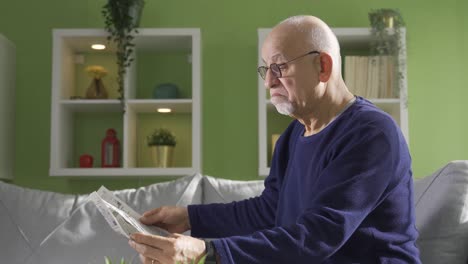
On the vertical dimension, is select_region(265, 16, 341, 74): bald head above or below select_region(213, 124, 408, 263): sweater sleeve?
above

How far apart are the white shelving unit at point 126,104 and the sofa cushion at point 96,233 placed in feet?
2.74

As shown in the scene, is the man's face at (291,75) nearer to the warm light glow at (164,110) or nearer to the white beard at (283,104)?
the white beard at (283,104)

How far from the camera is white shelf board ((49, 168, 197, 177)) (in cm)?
365

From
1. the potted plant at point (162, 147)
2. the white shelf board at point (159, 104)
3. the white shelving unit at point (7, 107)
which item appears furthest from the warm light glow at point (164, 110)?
the white shelving unit at point (7, 107)

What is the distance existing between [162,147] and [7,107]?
86cm

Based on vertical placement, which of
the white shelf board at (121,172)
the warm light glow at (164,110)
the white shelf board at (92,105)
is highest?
the white shelf board at (92,105)

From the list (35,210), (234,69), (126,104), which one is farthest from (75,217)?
(234,69)

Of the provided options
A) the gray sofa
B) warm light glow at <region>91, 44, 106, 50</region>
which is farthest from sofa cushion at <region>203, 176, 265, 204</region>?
warm light glow at <region>91, 44, 106, 50</region>

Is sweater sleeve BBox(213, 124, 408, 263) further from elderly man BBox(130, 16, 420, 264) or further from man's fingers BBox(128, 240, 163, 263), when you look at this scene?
man's fingers BBox(128, 240, 163, 263)

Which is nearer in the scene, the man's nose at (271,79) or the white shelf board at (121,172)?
the man's nose at (271,79)

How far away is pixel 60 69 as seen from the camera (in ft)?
12.3

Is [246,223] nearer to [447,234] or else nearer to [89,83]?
[447,234]

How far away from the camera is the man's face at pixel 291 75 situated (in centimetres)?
191

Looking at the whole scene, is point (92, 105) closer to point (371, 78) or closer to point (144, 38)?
point (144, 38)
